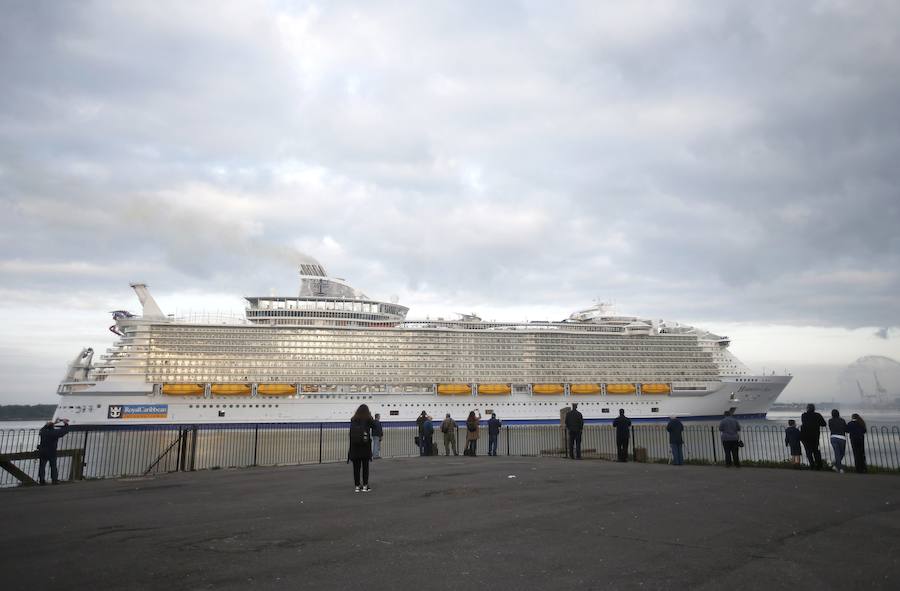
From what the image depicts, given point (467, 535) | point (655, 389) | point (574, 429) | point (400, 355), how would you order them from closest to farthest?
1. point (467, 535)
2. point (574, 429)
3. point (400, 355)
4. point (655, 389)

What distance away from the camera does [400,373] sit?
2537 inches

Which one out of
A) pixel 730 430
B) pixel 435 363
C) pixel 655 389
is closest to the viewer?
pixel 730 430

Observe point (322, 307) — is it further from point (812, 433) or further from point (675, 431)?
point (812, 433)

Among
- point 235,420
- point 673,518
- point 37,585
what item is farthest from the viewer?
point 235,420

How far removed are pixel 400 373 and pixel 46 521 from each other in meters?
55.7

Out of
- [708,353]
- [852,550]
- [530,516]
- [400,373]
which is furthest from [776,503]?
[708,353]

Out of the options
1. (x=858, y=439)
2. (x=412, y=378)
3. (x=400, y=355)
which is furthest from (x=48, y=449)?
(x=400, y=355)

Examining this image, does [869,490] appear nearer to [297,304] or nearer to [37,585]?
[37,585]

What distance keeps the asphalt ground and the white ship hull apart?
47751 millimetres

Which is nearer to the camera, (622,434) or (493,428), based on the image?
(622,434)

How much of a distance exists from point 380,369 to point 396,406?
478cm

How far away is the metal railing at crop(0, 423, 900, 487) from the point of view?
95.0 feet

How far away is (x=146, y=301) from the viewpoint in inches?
2534

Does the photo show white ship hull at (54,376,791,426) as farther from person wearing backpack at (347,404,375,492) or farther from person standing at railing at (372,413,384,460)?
person wearing backpack at (347,404,375,492)
